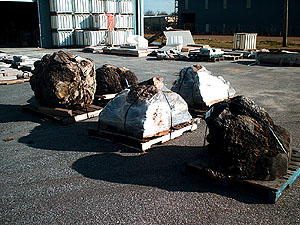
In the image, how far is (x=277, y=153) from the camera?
4516 mm

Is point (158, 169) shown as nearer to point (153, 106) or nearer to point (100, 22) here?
point (153, 106)

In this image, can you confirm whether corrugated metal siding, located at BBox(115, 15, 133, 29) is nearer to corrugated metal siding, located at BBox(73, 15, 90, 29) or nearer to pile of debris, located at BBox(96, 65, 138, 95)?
corrugated metal siding, located at BBox(73, 15, 90, 29)

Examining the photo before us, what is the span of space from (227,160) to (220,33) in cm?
4528

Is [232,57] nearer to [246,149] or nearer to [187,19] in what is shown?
[246,149]

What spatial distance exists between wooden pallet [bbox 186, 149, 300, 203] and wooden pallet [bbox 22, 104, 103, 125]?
351 cm

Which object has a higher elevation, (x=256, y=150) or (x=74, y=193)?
(x=256, y=150)

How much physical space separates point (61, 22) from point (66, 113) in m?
19.4

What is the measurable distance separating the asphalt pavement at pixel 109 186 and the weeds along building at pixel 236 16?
3806cm

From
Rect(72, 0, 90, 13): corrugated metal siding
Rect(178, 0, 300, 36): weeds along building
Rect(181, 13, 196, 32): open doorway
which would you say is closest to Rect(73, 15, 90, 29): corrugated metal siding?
Rect(72, 0, 90, 13): corrugated metal siding

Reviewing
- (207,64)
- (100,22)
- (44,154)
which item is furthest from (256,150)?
(100,22)

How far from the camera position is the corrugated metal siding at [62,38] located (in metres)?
25.5

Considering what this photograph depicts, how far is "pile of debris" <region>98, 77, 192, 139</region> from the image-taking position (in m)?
5.88

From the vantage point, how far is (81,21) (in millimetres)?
26141

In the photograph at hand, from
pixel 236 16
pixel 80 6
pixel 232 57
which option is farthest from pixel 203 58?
pixel 236 16
